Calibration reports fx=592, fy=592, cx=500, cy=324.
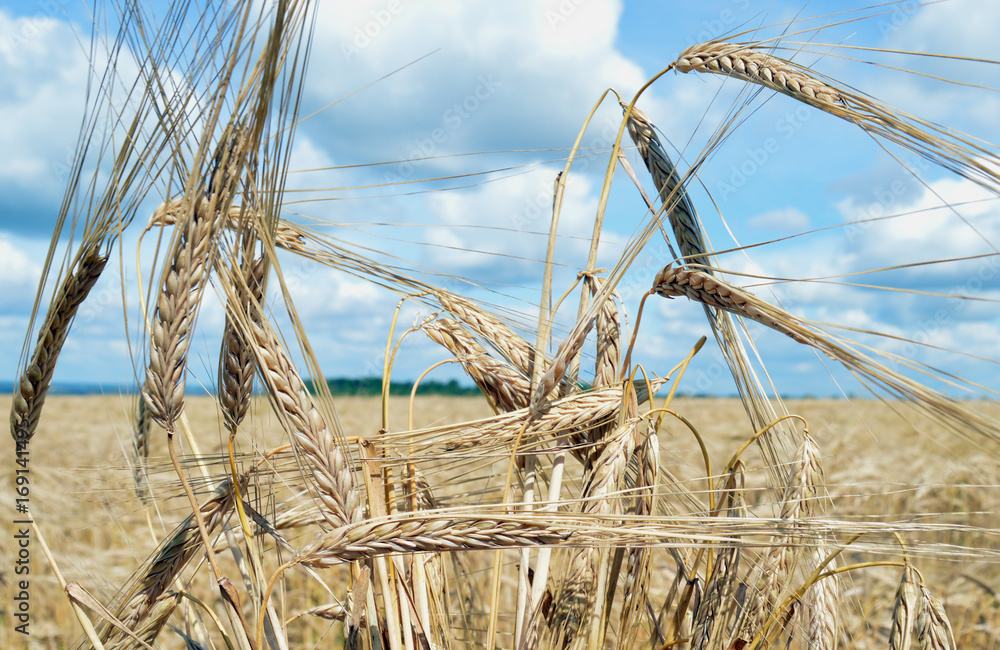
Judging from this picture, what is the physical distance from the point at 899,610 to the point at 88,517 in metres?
5.56

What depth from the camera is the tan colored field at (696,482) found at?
1.24 meters

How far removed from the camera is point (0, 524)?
14.5ft

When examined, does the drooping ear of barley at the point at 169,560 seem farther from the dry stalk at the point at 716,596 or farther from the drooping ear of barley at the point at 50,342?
the dry stalk at the point at 716,596

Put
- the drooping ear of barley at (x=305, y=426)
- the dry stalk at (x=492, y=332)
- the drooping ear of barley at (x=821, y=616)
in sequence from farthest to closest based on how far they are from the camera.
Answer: the dry stalk at (x=492, y=332) < the drooping ear of barley at (x=821, y=616) < the drooping ear of barley at (x=305, y=426)

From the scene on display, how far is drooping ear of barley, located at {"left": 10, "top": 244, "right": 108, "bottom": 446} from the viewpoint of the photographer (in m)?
1.17

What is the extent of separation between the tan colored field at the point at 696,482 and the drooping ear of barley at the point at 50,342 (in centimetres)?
15

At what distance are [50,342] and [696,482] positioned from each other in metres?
1.76

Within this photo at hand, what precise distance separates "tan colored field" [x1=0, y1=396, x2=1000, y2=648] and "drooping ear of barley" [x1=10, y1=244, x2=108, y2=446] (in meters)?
0.15

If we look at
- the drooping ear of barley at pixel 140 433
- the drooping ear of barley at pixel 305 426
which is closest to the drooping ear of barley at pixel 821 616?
the drooping ear of barley at pixel 305 426

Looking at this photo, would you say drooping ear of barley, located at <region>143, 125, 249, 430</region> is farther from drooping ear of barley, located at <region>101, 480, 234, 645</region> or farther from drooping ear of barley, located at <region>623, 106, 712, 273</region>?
drooping ear of barley, located at <region>623, 106, 712, 273</region>

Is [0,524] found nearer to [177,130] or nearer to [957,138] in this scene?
[177,130]

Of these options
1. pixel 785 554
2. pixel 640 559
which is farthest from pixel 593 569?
pixel 785 554

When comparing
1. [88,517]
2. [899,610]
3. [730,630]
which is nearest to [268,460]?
[730,630]

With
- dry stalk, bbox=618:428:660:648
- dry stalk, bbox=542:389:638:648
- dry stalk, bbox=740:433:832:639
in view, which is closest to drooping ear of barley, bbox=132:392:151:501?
dry stalk, bbox=542:389:638:648
